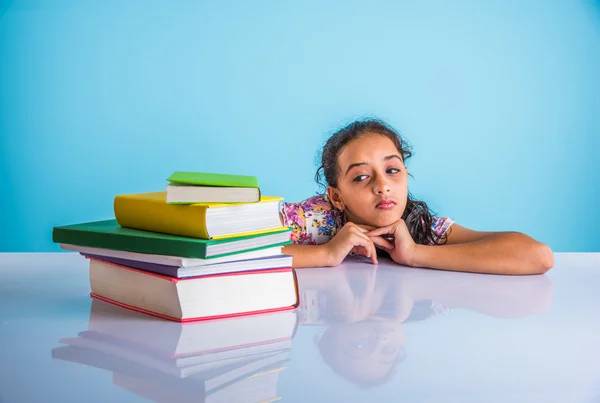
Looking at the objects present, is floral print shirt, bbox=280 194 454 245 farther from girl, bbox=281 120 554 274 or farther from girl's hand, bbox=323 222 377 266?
girl's hand, bbox=323 222 377 266

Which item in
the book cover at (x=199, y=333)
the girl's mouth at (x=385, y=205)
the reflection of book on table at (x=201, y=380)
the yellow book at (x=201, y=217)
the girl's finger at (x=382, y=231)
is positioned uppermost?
the yellow book at (x=201, y=217)

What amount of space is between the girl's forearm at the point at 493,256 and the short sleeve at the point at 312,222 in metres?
0.36

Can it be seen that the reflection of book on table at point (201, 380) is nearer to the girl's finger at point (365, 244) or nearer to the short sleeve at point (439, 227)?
the girl's finger at point (365, 244)

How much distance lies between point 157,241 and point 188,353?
19 cm

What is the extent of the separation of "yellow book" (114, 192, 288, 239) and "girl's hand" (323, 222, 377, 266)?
56 cm

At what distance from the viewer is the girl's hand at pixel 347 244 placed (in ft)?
5.49

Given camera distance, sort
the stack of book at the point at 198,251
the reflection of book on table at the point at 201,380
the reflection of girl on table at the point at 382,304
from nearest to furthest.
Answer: the reflection of book on table at the point at 201,380
the reflection of girl on table at the point at 382,304
the stack of book at the point at 198,251

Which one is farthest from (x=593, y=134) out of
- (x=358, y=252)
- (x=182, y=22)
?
(x=358, y=252)

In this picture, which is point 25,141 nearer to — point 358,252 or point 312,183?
point 312,183

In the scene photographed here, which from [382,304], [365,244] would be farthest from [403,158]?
[382,304]

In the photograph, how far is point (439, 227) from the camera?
1983 mm

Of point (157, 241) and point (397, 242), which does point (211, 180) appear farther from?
point (397, 242)

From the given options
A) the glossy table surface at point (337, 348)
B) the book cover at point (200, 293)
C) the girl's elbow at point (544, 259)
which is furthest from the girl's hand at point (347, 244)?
the book cover at point (200, 293)

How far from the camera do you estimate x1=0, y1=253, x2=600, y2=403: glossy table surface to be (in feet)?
2.53
